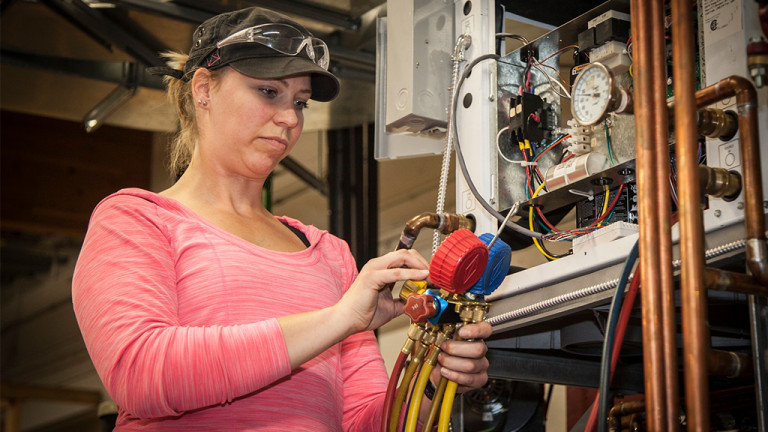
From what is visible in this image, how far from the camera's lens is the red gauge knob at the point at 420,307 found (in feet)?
4.00

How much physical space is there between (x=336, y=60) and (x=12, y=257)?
507 centimetres

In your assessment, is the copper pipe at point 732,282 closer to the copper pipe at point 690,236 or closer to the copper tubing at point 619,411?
the copper pipe at point 690,236

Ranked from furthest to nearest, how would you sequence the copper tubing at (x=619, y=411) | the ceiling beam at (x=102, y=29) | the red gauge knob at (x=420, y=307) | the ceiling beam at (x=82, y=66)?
the ceiling beam at (x=82, y=66)
the ceiling beam at (x=102, y=29)
the copper tubing at (x=619, y=411)
the red gauge knob at (x=420, y=307)

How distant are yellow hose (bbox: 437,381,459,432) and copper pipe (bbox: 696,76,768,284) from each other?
0.47 m

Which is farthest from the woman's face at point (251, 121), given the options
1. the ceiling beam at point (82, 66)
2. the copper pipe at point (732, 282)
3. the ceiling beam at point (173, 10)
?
the ceiling beam at point (82, 66)

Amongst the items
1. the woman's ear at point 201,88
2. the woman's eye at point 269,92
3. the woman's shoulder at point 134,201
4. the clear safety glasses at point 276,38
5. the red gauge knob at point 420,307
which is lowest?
the red gauge knob at point 420,307

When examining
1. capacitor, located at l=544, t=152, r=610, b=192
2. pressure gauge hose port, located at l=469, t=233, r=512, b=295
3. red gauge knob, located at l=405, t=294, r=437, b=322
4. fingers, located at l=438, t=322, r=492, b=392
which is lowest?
fingers, located at l=438, t=322, r=492, b=392

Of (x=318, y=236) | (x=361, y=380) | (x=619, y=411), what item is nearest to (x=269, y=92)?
(x=318, y=236)

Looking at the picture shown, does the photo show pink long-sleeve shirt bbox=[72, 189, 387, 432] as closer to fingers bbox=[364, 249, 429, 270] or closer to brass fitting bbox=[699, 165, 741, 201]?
fingers bbox=[364, 249, 429, 270]

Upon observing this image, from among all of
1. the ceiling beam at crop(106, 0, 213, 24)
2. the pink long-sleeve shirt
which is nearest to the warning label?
the pink long-sleeve shirt

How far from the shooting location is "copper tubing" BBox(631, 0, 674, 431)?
999 mm

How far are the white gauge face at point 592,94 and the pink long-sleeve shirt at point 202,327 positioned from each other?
53 cm

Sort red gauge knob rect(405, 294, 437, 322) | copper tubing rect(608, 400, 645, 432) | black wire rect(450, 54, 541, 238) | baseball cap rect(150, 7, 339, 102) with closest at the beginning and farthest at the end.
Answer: red gauge knob rect(405, 294, 437, 322) < baseball cap rect(150, 7, 339, 102) < black wire rect(450, 54, 541, 238) < copper tubing rect(608, 400, 645, 432)

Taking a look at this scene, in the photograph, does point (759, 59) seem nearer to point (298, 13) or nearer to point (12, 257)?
point (298, 13)
